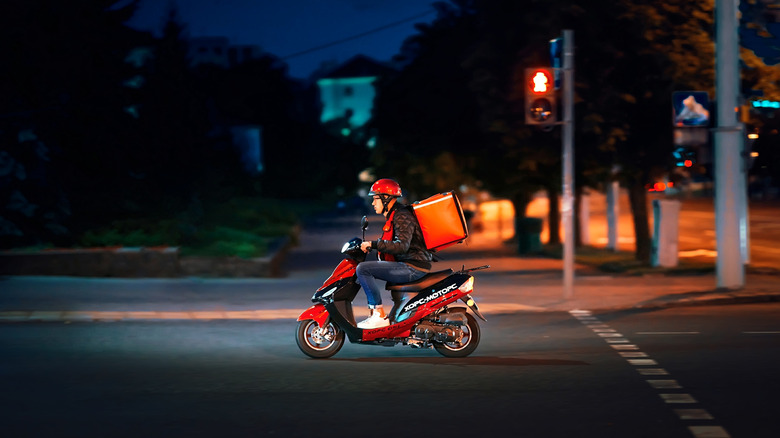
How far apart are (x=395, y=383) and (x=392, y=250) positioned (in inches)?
63.3

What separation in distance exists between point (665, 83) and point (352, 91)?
4784 inches

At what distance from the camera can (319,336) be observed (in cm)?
1102

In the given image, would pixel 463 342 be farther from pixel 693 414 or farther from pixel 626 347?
pixel 693 414

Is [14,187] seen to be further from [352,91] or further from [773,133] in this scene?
[352,91]

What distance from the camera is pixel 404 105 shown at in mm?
33969

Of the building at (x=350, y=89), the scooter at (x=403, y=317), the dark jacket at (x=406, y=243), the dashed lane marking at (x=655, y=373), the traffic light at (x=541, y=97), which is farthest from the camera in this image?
the building at (x=350, y=89)

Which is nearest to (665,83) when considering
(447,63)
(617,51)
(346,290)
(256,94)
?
(617,51)

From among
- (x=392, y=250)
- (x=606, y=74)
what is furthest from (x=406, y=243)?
(x=606, y=74)

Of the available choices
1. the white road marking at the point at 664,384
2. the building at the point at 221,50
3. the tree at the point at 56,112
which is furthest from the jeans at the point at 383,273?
the building at the point at 221,50

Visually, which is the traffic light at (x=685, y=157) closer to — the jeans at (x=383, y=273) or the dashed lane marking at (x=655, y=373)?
the dashed lane marking at (x=655, y=373)

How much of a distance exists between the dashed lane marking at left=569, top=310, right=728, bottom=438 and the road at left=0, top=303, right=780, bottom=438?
0.07 ft

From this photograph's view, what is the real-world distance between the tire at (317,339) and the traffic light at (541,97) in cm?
623

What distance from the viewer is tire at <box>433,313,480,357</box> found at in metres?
11.0

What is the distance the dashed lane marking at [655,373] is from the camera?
759cm
